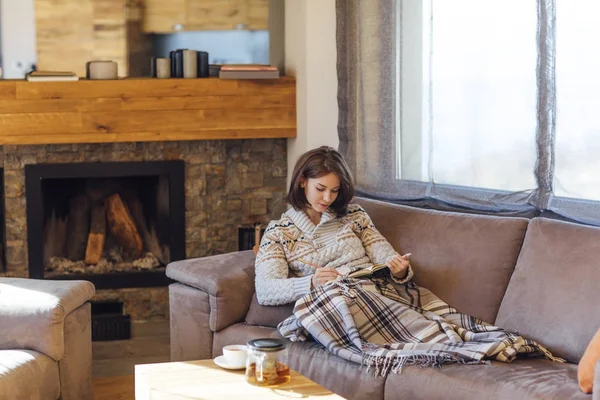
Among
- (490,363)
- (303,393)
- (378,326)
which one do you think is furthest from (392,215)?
(303,393)

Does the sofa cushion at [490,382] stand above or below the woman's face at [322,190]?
below

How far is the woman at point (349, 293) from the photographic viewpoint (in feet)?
9.52

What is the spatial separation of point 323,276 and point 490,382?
0.75m

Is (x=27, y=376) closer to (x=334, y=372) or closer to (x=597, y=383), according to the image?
(x=334, y=372)

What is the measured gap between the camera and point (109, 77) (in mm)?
4594

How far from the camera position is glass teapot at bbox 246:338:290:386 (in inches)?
97.4

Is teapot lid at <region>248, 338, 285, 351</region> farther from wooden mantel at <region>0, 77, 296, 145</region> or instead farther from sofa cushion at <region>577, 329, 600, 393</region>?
wooden mantel at <region>0, 77, 296, 145</region>

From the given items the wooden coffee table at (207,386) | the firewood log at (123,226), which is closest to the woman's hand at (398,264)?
the wooden coffee table at (207,386)

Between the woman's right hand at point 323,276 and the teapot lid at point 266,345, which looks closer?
the teapot lid at point 266,345

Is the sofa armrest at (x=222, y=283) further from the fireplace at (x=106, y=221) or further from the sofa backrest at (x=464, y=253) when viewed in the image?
the fireplace at (x=106, y=221)

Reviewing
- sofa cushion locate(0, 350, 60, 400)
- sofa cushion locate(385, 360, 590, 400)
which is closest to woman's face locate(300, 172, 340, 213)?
sofa cushion locate(385, 360, 590, 400)

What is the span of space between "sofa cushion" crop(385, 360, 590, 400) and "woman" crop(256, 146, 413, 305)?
59 centimetres

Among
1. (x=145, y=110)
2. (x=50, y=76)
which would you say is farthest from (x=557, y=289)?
(x=50, y=76)

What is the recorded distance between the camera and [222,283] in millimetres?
3375
